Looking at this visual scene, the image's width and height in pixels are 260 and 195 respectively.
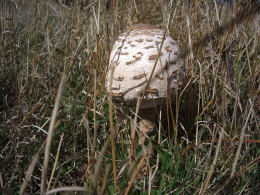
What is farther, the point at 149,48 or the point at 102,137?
the point at 102,137

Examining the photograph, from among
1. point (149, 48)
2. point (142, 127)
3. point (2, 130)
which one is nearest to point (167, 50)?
point (149, 48)

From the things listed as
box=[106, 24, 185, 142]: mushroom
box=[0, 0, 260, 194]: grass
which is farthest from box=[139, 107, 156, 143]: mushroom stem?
box=[106, 24, 185, 142]: mushroom

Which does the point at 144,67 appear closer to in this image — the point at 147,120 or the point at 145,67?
the point at 145,67

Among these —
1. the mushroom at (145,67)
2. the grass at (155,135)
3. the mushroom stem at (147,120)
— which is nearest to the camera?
the grass at (155,135)

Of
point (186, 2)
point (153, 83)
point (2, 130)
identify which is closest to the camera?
point (153, 83)

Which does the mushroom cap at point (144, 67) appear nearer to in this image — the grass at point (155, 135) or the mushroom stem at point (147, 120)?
the grass at point (155, 135)

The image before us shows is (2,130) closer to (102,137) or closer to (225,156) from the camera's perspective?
(102,137)

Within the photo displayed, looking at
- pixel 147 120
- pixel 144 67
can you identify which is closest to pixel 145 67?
pixel 144 67

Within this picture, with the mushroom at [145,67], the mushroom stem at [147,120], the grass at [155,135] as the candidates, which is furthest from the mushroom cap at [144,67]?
the mushroom stem at [147,120]
